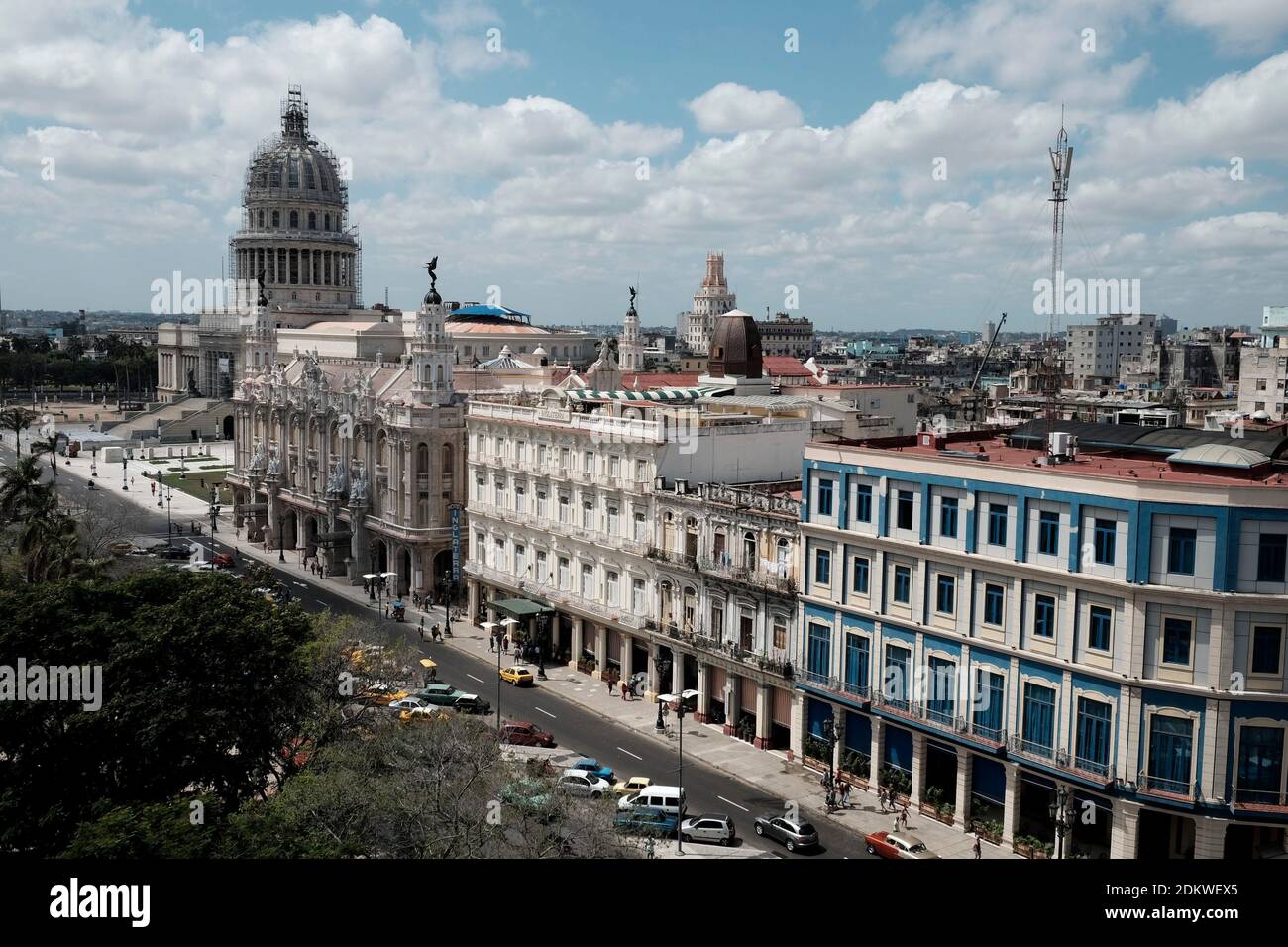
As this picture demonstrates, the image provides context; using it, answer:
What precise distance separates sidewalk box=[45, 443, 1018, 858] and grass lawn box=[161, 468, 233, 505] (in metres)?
58.0

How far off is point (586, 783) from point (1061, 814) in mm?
18171

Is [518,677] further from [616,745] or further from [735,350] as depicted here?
[735,350]

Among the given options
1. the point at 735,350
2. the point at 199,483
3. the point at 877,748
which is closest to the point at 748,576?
the point at 877,748

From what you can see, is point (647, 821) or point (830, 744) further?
point (830, 744)

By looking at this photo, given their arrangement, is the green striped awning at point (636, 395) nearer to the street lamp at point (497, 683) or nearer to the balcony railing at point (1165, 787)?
the street lamp at point (497, 683)

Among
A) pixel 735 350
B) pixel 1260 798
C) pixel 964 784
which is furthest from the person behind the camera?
pixel 735 350

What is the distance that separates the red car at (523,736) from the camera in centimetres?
5400

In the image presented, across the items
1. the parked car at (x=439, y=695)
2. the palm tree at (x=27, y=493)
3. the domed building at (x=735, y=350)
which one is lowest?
the parked car at (x=439, y=695)

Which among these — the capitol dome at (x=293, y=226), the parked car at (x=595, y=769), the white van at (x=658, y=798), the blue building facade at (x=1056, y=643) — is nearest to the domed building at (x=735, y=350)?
the blue building facade at (x=1056, y=643)

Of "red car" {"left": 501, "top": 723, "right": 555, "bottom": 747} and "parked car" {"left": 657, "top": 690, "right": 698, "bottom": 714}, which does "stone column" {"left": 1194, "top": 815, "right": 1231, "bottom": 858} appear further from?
"red car" {"left": 501, "top": 723, "right": 555, "bottom": 747}

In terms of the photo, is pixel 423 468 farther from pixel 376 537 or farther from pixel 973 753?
pixel 973 753

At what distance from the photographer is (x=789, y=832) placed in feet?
145

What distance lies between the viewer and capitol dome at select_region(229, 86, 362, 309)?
6363 inches

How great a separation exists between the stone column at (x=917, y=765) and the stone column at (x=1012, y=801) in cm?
399
